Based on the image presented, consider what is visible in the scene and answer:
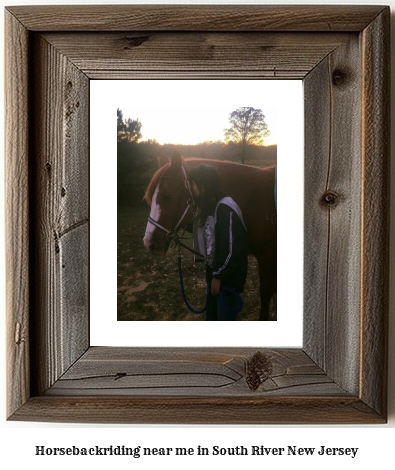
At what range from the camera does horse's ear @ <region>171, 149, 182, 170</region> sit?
0.51m

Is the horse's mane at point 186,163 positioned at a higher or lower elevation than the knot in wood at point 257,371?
higher

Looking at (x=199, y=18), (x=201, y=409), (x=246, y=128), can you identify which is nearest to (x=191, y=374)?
(x=201, y=409)

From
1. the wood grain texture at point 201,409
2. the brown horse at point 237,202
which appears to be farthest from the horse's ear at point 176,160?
the wood grain texture at point 201,409

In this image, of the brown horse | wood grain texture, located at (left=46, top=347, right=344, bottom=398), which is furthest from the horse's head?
wood grain texture, located at (left=46, top=347, right=344, bottom=398)

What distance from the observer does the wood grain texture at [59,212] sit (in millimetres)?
500

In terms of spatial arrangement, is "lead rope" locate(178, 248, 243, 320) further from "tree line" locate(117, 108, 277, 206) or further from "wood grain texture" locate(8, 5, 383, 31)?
"wood grain texture" locate(8, 5, 383, 31)

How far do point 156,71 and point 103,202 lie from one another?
0.14 m

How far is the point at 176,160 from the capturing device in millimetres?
506

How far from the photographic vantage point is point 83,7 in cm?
49

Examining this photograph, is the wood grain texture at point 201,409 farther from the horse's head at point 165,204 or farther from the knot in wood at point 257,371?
the horse's head at point 165,204

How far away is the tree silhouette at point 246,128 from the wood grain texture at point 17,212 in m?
0.21

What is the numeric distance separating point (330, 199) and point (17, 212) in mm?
317
